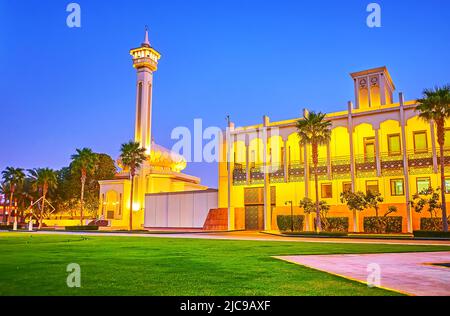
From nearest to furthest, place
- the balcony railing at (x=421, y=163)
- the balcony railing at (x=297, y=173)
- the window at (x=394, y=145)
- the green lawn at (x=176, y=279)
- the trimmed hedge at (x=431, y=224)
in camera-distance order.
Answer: the green lawn at (x=176, y=279)
the trimmed hedge at (x=431, y=224)
the balcony railing at (x=421, y=163)
the window at (x=394, y=145)
the balcony railing at (x=297, y=173)

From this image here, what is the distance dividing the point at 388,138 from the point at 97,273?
37.0 meters

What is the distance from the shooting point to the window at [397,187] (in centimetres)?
3751

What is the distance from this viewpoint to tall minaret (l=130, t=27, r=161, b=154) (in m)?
62.7

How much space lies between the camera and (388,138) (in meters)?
40.3

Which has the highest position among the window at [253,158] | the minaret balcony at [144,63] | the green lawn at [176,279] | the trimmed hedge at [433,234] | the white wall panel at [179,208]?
the minaret balcony at [144,63]

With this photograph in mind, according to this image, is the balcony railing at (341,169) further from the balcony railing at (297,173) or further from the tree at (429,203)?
the tree at (429,203)

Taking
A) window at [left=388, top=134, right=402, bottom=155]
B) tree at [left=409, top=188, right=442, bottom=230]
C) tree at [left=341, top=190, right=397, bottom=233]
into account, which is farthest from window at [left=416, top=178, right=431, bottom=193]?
window at [left=388, top=134, right=402, bottom=155]

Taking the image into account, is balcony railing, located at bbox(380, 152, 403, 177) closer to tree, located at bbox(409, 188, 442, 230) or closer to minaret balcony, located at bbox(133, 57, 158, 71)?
tree, located at bbox(409, 188, 442, 230)

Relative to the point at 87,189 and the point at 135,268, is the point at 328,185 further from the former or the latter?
the point at 87,189

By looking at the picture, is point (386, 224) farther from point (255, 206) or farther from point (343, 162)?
point (255, 206)

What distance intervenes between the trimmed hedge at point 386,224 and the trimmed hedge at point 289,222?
6561mm

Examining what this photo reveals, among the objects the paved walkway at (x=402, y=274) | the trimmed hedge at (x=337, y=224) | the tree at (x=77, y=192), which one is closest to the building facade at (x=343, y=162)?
the trimmed hedge at (x=337, y=224)

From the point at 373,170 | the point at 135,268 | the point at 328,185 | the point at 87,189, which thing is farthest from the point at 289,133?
the point at 87,189
